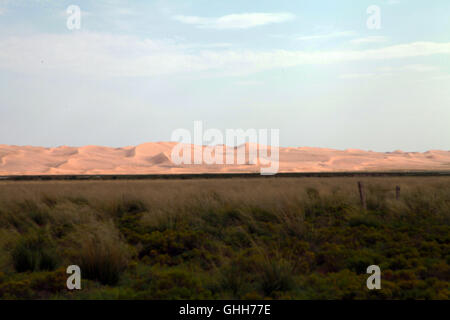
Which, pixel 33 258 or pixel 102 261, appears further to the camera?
pixel 33 258

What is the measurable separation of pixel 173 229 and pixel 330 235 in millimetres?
3625

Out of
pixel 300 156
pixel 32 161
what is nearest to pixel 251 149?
pixel 300 156

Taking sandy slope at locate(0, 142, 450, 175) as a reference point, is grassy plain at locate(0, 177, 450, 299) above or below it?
above

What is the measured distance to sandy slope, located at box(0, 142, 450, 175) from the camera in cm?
9388

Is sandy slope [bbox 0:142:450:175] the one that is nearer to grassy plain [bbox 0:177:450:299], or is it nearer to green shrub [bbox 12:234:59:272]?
grassy plain [bbox 0:177:450:299]

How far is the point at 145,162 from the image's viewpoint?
115062 mm

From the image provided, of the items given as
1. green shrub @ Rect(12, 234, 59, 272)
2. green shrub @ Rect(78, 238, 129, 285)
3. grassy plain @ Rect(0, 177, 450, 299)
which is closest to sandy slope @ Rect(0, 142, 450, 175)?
grassy plain @ Rect(0, 177, 450, 299)

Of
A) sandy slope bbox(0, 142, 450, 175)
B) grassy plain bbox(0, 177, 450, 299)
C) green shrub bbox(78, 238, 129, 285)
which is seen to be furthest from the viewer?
sandy slope bbox(0, 142, 450, 175)

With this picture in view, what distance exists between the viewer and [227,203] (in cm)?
1341

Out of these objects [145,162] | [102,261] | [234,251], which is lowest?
[145,162]

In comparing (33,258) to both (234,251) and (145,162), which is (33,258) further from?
(145,162)

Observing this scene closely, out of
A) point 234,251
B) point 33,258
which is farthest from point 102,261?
point 234,251

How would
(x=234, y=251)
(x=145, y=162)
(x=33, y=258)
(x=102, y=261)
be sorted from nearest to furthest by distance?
(x=102, y=261)
(x=33, y=258)
(x=234, y=251)
(x=145, y=162)

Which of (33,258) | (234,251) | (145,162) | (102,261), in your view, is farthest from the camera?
(145,162)
